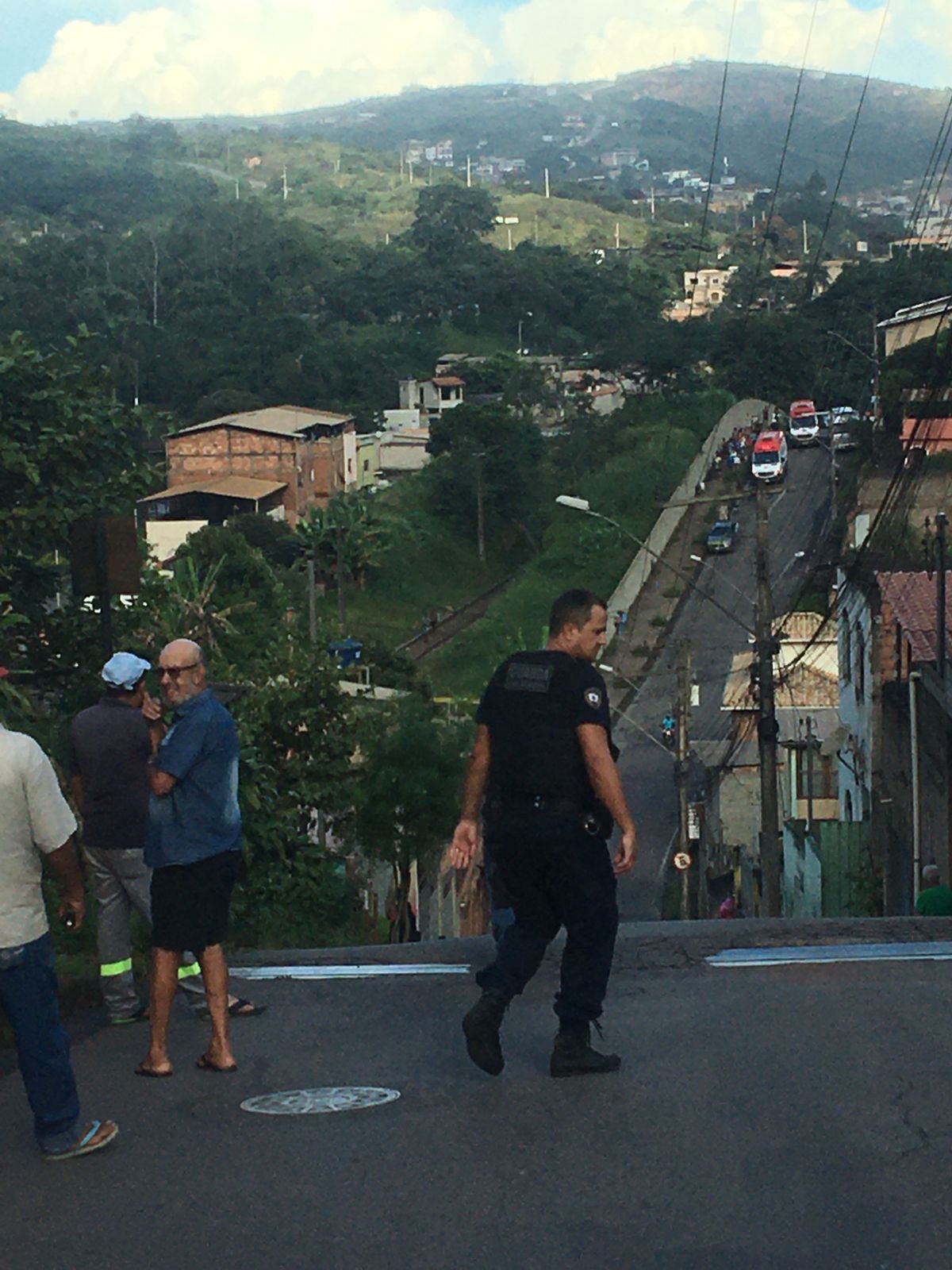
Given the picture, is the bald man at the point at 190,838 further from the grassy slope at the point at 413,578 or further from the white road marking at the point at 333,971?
the grassy slope at the point at 413,578

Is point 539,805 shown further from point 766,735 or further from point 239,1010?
point 766,735

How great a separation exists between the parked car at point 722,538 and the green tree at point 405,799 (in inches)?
1488

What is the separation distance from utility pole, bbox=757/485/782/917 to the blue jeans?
14240mm

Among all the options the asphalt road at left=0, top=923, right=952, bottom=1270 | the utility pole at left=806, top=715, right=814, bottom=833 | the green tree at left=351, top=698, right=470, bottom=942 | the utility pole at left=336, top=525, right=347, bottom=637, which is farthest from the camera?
the utility pole at left=336, top=525, right=347, bottom=637

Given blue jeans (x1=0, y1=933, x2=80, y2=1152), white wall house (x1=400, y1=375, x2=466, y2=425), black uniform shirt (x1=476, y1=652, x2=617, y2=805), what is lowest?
blue jeans (x1=0, y1=933, x2=80, y2=1152)

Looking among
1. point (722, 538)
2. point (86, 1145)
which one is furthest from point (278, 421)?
point (86, 1145)

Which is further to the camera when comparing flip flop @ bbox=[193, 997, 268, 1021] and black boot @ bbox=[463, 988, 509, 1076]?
flip flop @ bbox=[193, 997, 268, 1021]

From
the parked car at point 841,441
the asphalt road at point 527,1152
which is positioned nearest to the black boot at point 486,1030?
the asphalt road at point 527,1152

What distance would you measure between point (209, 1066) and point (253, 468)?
216 feet

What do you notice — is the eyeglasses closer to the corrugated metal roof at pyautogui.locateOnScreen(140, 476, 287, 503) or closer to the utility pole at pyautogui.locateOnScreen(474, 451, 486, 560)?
the corrugated metal roof at pyautogui.locateOnScreen(140, 476, 287, 503)

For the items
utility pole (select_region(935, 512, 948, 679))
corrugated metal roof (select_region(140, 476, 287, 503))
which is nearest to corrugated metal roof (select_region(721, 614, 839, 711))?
utility pole (select_region(935, 512, 948, 679))

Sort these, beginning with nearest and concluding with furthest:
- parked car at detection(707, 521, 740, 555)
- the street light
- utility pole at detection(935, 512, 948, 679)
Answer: utility pole at detection(935, 512, 948, 679)
parked car at detection(707, 521, 740, 555)
the street light

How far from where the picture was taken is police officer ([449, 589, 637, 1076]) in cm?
530

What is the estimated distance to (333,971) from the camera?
7.38 metres
